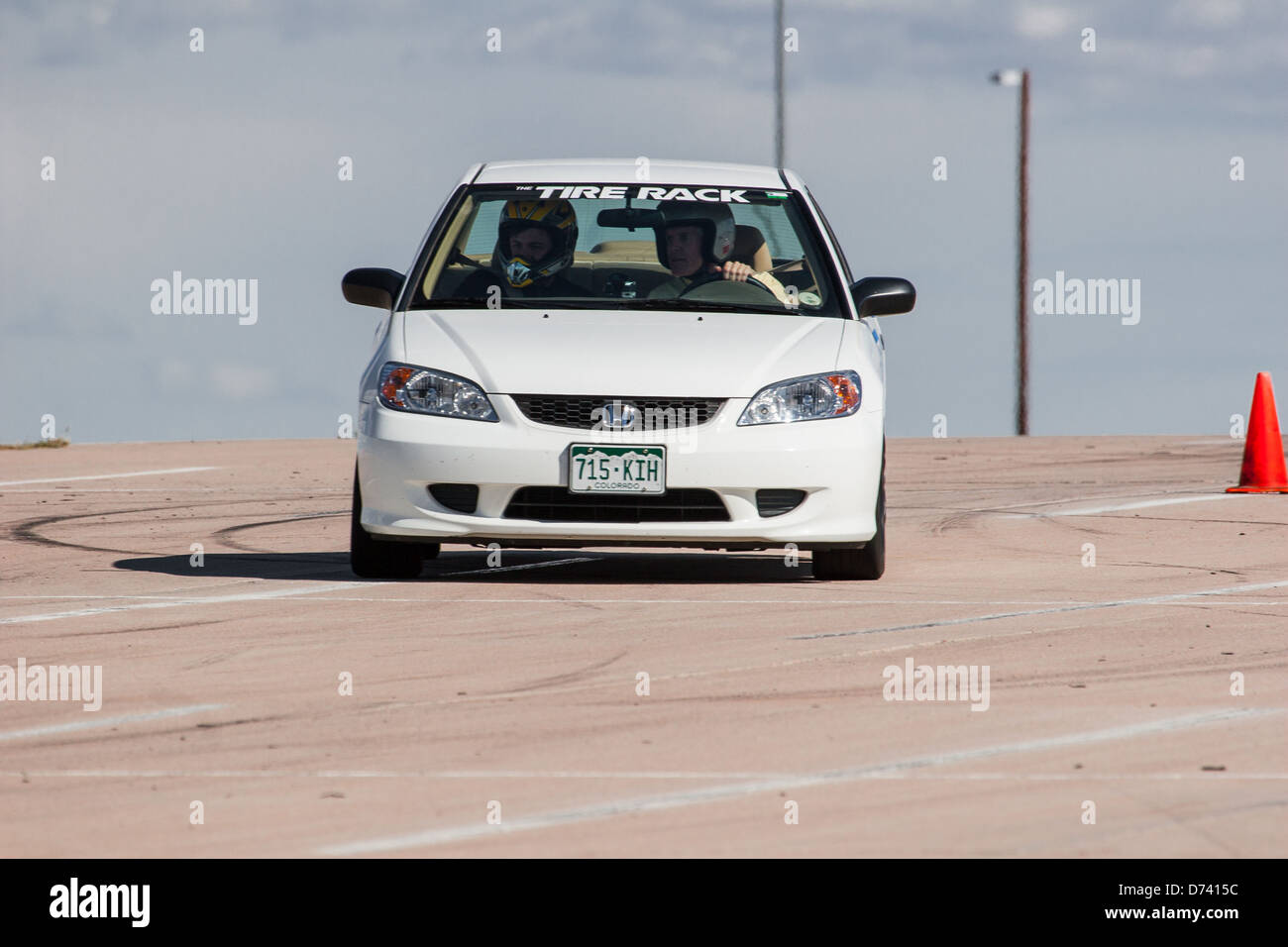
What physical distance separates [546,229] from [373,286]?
930mm

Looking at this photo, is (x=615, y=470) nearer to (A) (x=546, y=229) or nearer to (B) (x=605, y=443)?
(B) (x=605, y=443)

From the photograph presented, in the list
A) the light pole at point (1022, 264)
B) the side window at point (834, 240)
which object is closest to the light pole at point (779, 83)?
the light pole at point (1022, 264)

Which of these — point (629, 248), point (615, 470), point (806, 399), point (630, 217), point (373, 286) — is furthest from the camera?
point (629, 248)

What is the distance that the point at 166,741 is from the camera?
213 inches

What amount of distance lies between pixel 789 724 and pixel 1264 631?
8.87ft

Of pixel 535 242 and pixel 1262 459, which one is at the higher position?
pixel 535 242

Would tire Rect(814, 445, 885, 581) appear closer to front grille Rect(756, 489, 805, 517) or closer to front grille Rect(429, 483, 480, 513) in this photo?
front grille Rect(756, 489, 805, 517)

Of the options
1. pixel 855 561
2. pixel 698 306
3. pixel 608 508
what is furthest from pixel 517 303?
pixel 855 561

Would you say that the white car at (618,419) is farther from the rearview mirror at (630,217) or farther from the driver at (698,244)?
the rearview mirror at (630,217)

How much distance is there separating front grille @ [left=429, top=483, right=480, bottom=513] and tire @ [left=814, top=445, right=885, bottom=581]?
1658 millimetres

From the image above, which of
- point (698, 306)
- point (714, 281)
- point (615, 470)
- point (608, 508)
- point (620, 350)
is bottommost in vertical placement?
point (608, 508)

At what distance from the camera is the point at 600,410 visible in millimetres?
8359
